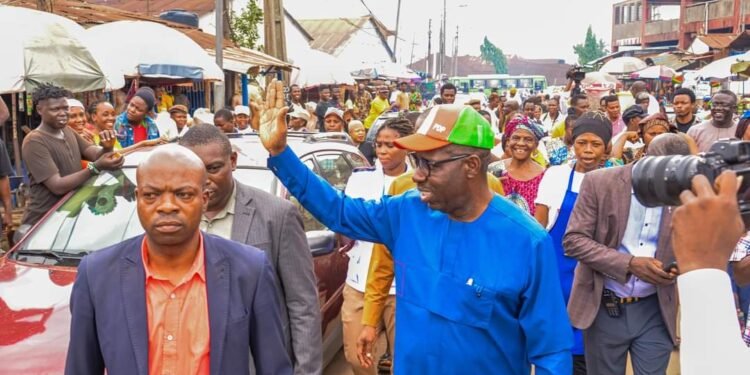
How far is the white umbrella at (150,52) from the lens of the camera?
12172 millimetres

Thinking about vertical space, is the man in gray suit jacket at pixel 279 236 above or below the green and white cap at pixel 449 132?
below

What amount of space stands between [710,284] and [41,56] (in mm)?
8417

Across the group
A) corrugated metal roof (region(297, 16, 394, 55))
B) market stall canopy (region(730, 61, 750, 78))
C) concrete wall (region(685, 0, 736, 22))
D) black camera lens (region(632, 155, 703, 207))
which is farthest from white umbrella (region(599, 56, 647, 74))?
concrete wall (region(685, 0, 736, 22))

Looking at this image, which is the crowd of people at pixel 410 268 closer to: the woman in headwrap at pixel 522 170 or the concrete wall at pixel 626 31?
the woman in headwrap at pixel 522 170

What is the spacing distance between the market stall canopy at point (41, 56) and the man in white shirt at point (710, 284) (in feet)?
26.4

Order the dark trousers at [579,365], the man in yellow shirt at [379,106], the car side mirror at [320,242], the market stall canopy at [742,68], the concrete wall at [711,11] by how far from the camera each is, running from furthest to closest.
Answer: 1. the concrete wall at [711,11]
2. the man in yellow shirt at [379,106]
3. the market stall canopy at [742,68]
4. the dark trousers at [579,365]
5. the car side mirror at [320,242]

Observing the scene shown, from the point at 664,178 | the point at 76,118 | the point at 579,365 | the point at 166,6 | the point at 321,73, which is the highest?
the point at 166,6

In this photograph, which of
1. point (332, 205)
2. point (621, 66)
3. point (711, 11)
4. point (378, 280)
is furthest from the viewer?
point (711, 11)

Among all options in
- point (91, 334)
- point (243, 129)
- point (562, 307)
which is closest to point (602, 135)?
point (562, 307)

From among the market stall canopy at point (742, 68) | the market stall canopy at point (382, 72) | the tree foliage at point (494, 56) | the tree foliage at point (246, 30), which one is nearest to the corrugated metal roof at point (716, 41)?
the market stall canopy at point (382, 72)

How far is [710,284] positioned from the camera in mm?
A: 1818

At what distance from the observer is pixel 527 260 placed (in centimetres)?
336

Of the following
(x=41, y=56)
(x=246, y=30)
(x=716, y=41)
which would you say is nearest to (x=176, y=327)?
(x=41, y=56)

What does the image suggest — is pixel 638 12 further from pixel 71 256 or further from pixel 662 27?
pixel 71 256
